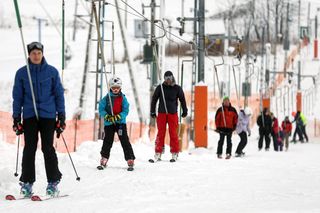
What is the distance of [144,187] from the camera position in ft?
25.2

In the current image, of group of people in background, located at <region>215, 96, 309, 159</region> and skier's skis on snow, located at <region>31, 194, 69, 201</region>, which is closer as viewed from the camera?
skier's skis on snow, located at <region>31, 194, 69, 201</region>

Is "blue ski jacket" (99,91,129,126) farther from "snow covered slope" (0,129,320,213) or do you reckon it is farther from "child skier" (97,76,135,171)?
"snow covered slope" (0,129,320,213)

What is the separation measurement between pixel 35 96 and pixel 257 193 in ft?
8.29

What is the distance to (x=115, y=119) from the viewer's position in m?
10.1

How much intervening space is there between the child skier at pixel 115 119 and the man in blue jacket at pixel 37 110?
Result: 298 centimetres

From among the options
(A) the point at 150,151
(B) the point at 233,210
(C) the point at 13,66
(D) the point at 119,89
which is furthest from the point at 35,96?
(C) the point at 13,66

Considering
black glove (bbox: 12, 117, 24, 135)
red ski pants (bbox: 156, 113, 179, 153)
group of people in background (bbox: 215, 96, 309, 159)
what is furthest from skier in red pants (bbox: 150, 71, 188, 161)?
black glove (bbox: 12, 117, 24, 135)

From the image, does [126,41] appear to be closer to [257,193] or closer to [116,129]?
[116,129]

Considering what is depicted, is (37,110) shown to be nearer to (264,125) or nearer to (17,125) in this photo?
(17,125)

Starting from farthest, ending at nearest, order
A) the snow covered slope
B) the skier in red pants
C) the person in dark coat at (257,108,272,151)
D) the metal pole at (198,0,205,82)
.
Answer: the person in dark coat at (257,108,272,151)
the metal pole at (198,0,205,82)
the skier in red pants
the snow covered slope

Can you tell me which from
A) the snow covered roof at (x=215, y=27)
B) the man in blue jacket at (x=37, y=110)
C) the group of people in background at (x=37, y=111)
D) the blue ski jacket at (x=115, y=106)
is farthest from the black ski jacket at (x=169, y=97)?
the snow covered roof at (x=215, y=27)

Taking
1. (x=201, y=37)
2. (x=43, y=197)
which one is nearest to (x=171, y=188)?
(x=43, y=197)

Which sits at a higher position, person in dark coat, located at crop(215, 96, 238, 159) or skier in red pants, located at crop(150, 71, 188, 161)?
skier in red pants, located at crop(150, 71, 188, 161)

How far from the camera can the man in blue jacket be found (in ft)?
22.4
